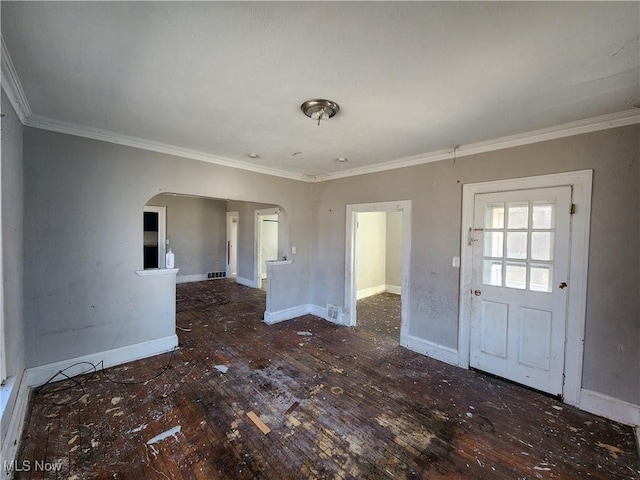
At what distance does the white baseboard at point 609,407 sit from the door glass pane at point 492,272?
110 cm

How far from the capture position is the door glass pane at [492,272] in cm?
285

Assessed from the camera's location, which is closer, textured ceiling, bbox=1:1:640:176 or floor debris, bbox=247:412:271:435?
textured ceiling, bbox=1:1:640:176

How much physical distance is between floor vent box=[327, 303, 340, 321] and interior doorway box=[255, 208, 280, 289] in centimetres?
285

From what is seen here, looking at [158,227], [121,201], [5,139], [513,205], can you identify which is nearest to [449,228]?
[513,205]

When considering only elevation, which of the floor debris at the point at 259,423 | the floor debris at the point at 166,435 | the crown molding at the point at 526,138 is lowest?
the floor debris at the point at 259,423

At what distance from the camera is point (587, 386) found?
7.68 ft

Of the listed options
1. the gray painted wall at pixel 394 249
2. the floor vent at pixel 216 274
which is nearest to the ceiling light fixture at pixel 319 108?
the gray painted wall at pixel 394 249

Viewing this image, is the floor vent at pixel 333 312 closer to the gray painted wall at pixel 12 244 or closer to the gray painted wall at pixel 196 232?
the gray painted wall at pixel 12 244

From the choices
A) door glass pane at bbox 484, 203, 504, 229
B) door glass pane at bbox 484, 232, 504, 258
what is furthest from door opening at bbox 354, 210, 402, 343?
door glass pane at bbox 484, 203, 504, 229

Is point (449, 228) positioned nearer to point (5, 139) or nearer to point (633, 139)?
point (633, 139)

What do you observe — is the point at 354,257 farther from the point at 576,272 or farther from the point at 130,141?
the point at 130,141

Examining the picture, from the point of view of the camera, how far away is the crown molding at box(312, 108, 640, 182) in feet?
7.10

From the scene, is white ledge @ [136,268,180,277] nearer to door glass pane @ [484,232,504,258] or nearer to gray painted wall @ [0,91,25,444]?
gray painted wall @ [0,91,25,444]

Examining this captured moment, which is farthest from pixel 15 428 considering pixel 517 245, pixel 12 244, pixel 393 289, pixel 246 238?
pixel 393 289
